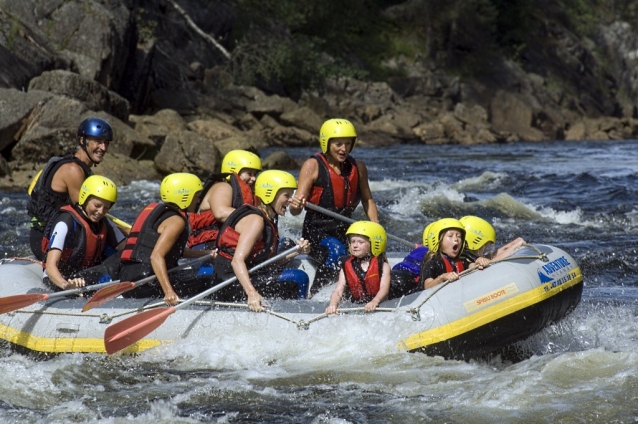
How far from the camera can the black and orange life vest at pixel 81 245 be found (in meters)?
6.92

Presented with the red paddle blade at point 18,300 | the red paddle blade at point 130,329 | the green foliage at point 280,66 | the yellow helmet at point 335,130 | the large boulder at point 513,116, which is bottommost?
the red paddle blade at point 130,329

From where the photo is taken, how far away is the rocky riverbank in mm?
17141

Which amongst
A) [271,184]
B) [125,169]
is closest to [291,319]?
[271,184]

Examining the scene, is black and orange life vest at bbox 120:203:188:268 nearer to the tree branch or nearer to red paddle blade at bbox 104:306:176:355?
red paddle blade at bbox 104:306:176:355

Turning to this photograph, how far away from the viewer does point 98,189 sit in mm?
6785

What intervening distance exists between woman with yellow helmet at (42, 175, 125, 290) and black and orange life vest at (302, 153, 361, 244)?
1.73 meters

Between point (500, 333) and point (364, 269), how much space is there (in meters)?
1.10

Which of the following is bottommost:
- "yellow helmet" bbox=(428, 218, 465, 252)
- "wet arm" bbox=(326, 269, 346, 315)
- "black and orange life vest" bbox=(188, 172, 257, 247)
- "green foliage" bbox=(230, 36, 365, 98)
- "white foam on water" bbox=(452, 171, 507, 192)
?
"wet arm" bbox=(326, 269, 346, 315)

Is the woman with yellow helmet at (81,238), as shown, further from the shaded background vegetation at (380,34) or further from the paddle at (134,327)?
the shaded background vegetation at (380,34)

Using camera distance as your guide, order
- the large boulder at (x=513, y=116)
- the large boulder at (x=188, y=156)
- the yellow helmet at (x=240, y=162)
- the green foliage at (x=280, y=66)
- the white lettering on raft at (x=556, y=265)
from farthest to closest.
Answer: the large boulder at (x=513, y=116), the green foliage at (x=280, y=66), the large boulder at (x=188, y=156), the yellow helmet at (x=240, y=162), the white lettering on raft at (x=556, y=265)

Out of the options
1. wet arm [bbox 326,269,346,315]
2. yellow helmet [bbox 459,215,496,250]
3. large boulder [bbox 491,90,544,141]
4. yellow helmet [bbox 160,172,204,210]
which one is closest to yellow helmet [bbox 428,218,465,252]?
yellow helmet [bbox 459,215,496,250]

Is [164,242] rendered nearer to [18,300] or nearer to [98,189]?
[98,189]

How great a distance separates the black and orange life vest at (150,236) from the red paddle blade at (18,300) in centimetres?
69

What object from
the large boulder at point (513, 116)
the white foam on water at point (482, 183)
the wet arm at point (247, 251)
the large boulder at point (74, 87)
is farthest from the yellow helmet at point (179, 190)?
the large boulder at point (513, 116)
